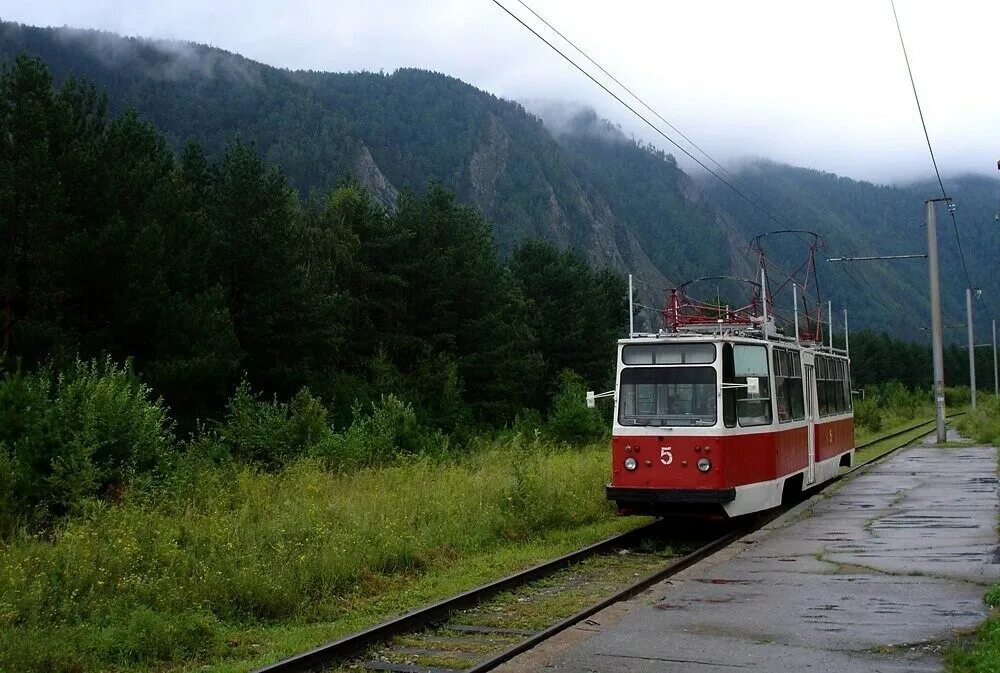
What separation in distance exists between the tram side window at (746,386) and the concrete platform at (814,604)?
1.81m

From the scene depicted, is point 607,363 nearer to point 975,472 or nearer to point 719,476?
point 975,472

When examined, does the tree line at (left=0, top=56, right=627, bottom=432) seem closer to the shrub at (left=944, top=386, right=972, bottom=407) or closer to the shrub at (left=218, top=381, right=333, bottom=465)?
the shrub at (left=218, top=381, right=333, bottom=465)

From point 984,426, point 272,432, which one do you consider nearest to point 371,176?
point 984,426

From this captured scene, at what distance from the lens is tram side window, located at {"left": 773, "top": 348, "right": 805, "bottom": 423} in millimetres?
16344

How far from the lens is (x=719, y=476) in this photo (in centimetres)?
1426

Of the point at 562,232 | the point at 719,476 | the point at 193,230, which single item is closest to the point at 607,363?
the point at 193,230

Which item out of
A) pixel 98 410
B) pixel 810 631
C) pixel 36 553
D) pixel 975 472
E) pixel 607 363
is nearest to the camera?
pixel 810 631

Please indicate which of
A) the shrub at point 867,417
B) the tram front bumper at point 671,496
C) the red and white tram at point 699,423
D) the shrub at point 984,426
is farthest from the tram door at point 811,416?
the shrub at point 867,417

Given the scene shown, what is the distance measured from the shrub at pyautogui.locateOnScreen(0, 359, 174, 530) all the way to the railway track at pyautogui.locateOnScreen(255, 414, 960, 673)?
6194mm

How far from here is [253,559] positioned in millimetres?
10664

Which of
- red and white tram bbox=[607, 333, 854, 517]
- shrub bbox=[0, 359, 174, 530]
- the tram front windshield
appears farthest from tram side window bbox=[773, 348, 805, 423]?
shrub bbox=[0, 359, 174, 530]

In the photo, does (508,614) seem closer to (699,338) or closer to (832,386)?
(699,338)

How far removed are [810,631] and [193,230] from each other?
31.5 metres

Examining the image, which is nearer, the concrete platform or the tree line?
the concrete platform
